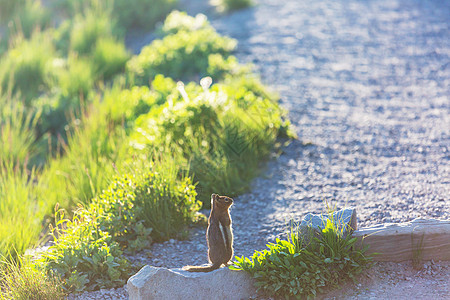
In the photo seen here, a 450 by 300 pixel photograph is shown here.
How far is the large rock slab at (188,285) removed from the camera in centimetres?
302

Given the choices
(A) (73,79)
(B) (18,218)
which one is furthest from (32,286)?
(A) (73,79)

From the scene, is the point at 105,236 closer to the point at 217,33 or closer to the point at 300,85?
the point at 300,85

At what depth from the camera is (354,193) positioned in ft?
14.6

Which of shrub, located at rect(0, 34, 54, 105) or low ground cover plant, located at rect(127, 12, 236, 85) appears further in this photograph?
shrub, located at rect(0, 34, 54, 105)

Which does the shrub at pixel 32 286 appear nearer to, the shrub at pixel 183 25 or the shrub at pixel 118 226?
the shrub at pixel 118 226

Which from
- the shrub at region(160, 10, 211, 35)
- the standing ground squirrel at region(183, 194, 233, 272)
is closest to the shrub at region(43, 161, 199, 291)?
the standing ground squirrel at region(183, 194, 233, 272)

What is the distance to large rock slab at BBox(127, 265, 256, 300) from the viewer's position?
3016mm

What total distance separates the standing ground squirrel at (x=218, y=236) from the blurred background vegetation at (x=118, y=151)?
0.70 meters

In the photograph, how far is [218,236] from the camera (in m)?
3.23

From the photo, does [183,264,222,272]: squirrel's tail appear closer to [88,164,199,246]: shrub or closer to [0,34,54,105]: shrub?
[88,164,199,246]: shrub

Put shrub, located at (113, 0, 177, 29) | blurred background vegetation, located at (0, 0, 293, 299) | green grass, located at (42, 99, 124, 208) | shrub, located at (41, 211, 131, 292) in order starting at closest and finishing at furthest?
shrub, located at (41, 211, 131, 292) → blurred background vegetation, located at (0, 0, 293, 299) → green grass, located at (42, 99, 124, 208) → shrub, located at (113, 0, 177, 29)

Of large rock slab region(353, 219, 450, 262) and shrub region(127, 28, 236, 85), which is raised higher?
shrub region(127, 28, 236, 85)

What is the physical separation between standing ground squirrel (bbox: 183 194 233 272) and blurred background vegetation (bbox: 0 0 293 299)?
70 cm

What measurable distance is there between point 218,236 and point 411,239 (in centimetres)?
121
